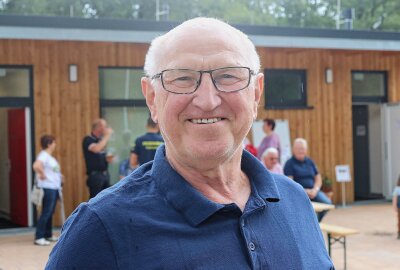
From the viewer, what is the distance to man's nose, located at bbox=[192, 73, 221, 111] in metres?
1.66

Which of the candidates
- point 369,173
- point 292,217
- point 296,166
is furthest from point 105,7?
point 292,217

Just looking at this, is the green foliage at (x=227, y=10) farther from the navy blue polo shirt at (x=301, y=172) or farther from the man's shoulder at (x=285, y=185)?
the man's shoulder at (x=285, y=185)

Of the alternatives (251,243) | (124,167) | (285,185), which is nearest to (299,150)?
(124,167)

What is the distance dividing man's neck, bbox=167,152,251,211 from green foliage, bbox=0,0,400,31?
34.6 m

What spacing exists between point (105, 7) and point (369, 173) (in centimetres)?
2727

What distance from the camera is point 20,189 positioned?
12125mm

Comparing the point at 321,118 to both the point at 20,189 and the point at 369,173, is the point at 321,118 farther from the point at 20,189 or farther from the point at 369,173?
the point at 20,189

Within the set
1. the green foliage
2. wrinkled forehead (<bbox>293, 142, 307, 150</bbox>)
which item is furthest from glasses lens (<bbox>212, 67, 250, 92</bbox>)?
the green foliage

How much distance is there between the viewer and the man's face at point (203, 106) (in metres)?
1.67

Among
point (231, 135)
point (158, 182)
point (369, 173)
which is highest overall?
point (231, 135)

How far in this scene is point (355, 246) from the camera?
983 centimetres

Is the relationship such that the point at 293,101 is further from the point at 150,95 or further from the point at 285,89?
the point at 150,95

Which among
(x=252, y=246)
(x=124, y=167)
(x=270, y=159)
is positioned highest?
(x=252, y=246)

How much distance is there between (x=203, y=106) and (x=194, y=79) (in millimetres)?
75
